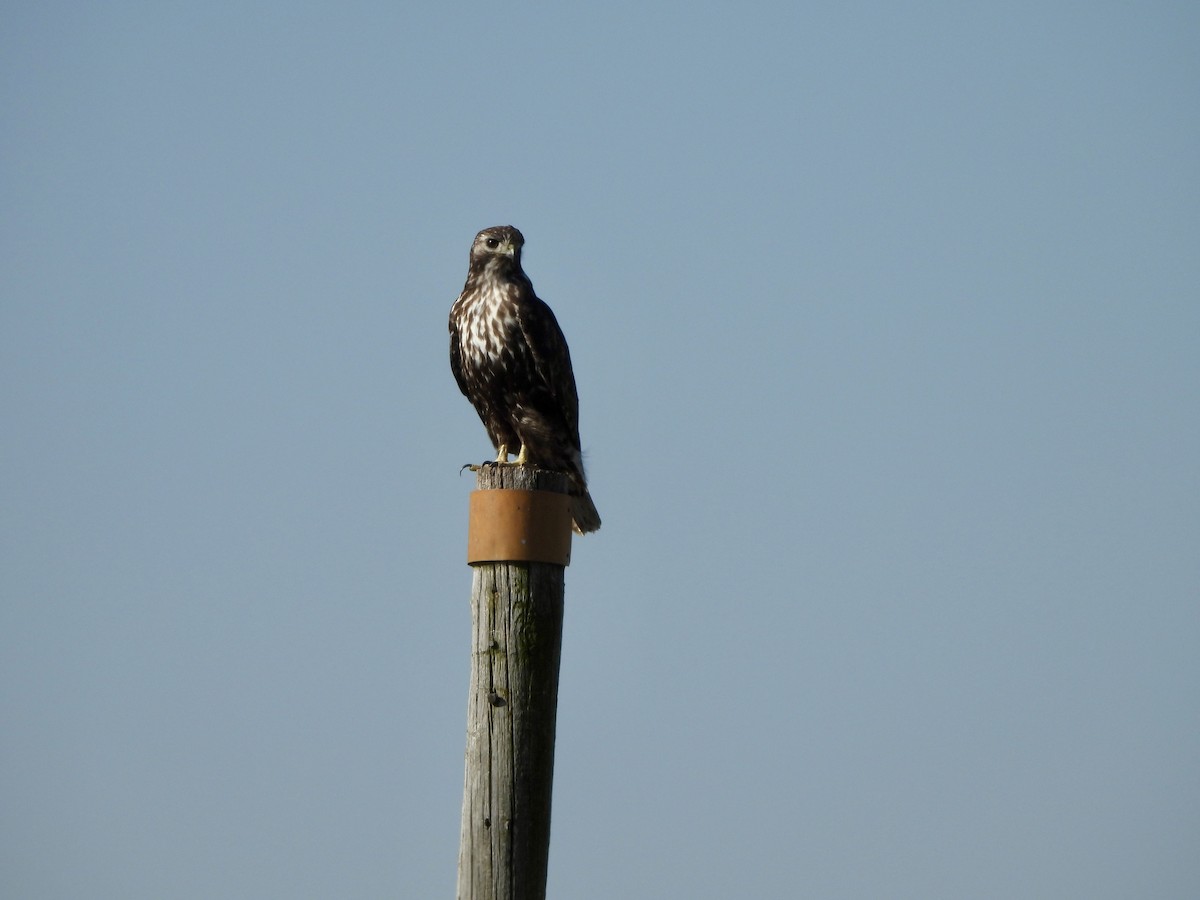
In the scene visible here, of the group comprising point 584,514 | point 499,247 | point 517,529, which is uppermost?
point 499,247

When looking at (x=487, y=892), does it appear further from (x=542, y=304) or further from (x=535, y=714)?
(x=542, y=304)

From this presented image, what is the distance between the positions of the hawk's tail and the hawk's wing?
1.76 ft

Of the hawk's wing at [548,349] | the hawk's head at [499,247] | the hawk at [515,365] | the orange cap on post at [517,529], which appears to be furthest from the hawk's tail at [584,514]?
the orange cap on post at [517,529]

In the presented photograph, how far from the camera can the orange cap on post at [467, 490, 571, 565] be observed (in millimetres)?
4105

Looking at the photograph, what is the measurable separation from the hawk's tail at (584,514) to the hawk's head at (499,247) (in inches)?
50.0

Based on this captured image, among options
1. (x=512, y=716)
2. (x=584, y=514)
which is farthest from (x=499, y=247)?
(x=512, y=716)

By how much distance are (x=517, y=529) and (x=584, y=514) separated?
3.19 metres

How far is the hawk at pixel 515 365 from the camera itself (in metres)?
7.36

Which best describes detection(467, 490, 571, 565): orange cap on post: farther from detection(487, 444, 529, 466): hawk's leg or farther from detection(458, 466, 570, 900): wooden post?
detection(487, 444, 529, 466): hawk's leg

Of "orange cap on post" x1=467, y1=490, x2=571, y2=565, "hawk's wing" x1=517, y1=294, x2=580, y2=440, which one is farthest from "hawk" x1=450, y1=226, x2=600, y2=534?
"orange cap on post" x1=467, y1=490, x2=571, y2=565

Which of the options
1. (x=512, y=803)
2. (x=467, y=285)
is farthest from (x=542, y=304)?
(x=512, y=803)

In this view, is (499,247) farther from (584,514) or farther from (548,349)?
(584,514)

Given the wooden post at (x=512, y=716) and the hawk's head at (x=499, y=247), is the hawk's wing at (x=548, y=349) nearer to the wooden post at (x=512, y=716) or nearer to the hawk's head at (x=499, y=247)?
the hawk's head at (x=499, y=247)

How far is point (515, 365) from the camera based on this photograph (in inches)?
289
